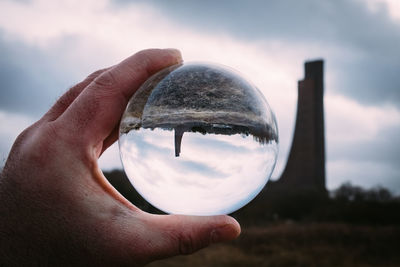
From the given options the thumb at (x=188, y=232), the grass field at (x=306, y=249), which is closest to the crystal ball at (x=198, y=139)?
the thumb at (x=188, y=232)

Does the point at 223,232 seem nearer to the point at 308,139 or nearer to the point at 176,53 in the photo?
the point at 176,53

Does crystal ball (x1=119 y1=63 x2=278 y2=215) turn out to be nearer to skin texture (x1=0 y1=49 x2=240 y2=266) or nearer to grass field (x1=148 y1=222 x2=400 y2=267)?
skin texture (x1=0 y1=49 x2=240 y2=266)

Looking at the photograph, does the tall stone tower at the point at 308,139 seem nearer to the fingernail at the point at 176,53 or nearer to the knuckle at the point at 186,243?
the fingernail at the point at 176,53

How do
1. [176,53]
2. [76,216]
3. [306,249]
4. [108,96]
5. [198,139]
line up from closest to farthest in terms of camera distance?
[198,139] < [76,216] < [108,96] < [176,53] < [306,249]

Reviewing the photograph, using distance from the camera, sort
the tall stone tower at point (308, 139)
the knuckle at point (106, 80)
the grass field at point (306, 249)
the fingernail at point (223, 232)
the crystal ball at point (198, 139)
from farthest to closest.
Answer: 1. the tall stone tower at point (308, 139)
2. the grass field at point (306, 249)
3. the knuckle at point (106, 80)
4. the fingernail at point (223, 232)
5. the crystal ball at point (198, 139)

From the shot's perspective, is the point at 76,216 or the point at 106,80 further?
the point at 106,80

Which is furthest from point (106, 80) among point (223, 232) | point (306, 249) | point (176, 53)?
point (306, 249)

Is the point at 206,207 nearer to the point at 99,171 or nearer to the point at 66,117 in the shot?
the point at 99,171
